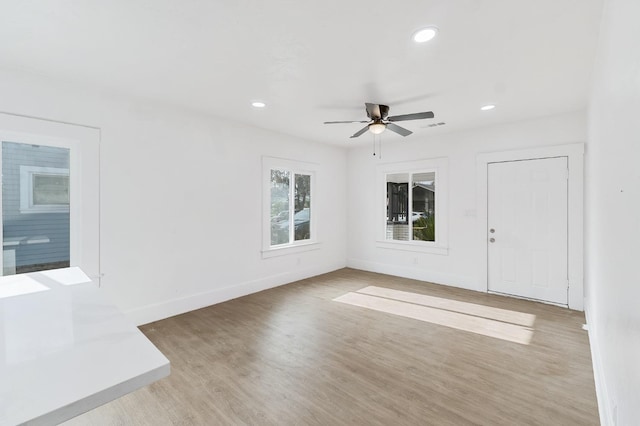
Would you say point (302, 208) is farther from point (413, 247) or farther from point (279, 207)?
point (413, 247)

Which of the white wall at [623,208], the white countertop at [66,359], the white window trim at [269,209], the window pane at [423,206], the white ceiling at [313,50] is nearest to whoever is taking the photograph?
the white countertop at [66,359]

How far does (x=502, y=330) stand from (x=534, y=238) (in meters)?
1.66

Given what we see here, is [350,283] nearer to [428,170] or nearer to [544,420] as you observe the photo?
[428,170]

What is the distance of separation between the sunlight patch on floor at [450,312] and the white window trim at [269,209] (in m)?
1.31

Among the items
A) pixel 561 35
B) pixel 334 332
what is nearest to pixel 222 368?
pixel 334 332

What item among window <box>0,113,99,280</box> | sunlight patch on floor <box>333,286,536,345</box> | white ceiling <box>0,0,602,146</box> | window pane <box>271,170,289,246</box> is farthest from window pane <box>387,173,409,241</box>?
window <box>0,113,99,280</box>

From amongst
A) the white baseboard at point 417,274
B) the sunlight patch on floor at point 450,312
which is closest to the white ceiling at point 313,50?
the sunlight patch on floor at point 450,312

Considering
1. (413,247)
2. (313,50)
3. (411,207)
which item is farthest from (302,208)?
(313,50)

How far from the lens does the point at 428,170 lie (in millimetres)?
5359

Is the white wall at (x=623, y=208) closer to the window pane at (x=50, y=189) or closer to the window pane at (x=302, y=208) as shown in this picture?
the window pane at (x=50, y=189)

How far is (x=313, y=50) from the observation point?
94.4 inches

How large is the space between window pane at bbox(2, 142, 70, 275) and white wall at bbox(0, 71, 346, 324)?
0.33m

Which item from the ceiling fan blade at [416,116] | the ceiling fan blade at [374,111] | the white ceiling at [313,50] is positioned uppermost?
the white ceiling at [313,50]

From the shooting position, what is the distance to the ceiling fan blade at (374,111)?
11.1ft
